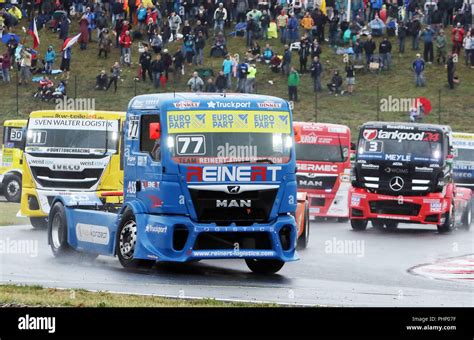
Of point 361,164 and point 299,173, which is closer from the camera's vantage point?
point 361,164

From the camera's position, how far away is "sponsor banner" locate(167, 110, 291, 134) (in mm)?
19234

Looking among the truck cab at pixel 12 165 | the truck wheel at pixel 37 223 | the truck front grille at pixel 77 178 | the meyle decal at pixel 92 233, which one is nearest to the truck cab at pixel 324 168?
the truck front grille at pixel 77 178

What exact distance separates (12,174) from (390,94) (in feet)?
56.7

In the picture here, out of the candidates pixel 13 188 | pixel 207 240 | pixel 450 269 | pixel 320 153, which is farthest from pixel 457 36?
pixel 207 240

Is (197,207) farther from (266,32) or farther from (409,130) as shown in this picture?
(266,32)

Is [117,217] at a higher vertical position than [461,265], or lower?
higher

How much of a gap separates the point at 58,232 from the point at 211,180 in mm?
4357

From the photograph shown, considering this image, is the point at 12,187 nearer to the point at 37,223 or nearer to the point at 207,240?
the point at 37,223

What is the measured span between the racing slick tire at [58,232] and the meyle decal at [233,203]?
12.9ft

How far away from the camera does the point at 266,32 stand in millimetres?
54312

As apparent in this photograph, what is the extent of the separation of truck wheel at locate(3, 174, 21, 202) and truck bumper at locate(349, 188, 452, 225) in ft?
38.2

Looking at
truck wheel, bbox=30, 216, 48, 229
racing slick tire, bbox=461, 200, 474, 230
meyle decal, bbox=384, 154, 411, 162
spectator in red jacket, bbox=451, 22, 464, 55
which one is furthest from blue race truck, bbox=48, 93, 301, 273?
spectator in red jacket, bbox=451, 22, 464, 55
